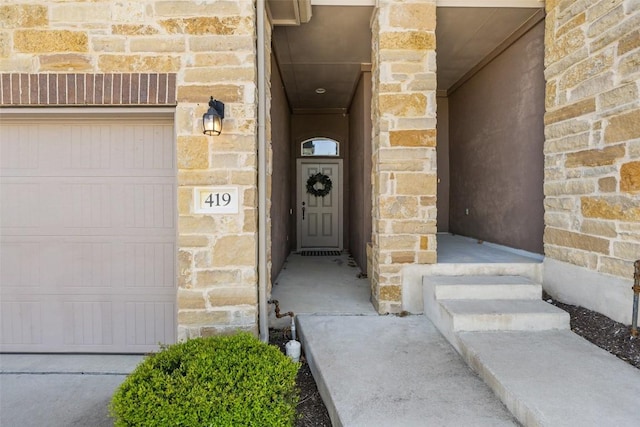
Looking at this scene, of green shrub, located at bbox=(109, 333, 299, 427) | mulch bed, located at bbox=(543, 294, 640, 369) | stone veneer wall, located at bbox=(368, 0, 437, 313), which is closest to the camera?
green shrub, located at bbox=(109, 333, 299, 427)

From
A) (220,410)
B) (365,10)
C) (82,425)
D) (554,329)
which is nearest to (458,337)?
(554,329)

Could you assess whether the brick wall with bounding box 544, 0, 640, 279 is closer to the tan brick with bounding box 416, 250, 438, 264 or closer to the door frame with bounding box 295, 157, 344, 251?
the tan brick with bounding box 416, 250, 438, 264

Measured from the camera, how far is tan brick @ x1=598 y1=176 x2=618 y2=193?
2.39m

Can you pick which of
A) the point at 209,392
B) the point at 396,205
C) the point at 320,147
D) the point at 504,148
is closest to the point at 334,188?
the point at 320,147

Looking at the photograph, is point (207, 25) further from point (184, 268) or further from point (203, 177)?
point (184, 268)

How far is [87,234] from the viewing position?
2578 millimetres

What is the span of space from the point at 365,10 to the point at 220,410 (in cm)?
326

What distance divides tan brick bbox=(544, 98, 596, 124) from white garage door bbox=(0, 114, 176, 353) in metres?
3.26

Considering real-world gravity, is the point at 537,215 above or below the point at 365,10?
below

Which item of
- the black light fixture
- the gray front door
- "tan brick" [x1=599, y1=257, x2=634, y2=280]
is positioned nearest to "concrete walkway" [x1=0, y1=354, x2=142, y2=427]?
the black light fixture

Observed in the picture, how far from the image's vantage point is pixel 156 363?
1.72 meters

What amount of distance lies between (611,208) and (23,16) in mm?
4465

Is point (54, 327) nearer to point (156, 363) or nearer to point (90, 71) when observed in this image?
point (156, 363)

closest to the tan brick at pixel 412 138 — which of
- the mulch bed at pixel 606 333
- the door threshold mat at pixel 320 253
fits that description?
the mulch bed at pixel 606 333
